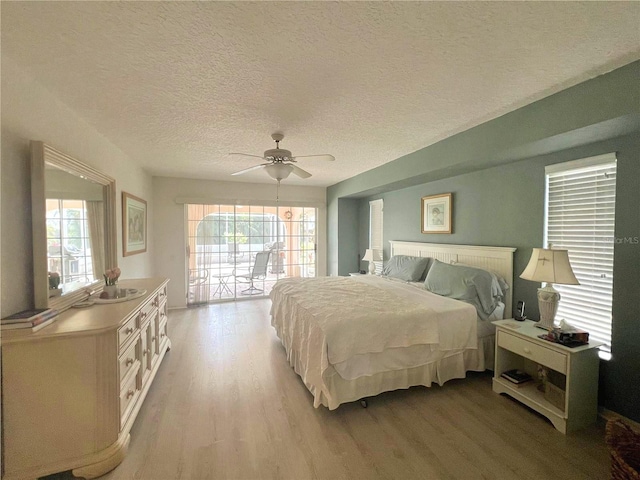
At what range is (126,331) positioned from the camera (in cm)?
179

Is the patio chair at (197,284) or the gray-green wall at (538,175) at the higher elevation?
the gray-green wall at (538,175)

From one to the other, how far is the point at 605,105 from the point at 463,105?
2.66 ft

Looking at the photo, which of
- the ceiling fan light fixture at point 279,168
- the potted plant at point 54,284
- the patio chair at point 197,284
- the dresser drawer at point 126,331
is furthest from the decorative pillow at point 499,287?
the patio chair at point 197,284

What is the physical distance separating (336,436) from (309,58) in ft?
7.93

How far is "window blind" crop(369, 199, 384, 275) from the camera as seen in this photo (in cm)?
495

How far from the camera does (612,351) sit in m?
2.00

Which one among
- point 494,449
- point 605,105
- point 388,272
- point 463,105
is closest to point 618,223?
point 605,105

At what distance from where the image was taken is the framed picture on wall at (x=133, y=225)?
3213 mm

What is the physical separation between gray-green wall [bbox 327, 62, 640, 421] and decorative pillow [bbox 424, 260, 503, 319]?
31 centimetres

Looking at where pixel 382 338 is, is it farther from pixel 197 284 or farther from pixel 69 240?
pixel 197 284

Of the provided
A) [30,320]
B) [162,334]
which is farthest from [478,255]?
[30,320]

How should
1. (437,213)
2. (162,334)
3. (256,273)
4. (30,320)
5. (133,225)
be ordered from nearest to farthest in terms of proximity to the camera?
(30,320), (162,334), (133,225), (437,213), (256,273)

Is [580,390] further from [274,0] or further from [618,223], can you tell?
[274,0]

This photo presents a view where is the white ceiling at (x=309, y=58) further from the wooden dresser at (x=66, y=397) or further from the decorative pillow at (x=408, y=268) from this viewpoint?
the decorative pillow at (x=408, y=268)
